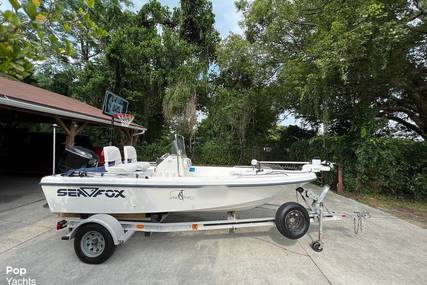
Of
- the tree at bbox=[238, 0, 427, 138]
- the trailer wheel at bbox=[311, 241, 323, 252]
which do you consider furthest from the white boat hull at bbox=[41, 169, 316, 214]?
the tree at bbox=[238, 0, 427, 138]

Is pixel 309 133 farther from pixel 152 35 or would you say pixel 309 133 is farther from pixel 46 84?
pixel 46 84

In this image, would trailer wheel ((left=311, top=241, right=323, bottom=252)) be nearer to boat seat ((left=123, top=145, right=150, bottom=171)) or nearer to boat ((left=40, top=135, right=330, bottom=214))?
boat ((left=40, top=135, right=330, bottom=214))

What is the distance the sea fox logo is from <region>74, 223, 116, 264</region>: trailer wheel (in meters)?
0.38

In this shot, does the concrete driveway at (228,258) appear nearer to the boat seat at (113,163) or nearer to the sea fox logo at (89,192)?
the sea fox logo at (89,192)

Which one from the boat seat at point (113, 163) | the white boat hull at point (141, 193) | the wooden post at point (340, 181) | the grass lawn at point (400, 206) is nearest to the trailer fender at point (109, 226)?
the white boat hull at point (141, 193)

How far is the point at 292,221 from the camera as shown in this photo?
3.27m

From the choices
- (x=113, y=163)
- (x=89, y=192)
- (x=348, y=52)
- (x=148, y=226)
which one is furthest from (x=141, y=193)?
(x=348, y=52)

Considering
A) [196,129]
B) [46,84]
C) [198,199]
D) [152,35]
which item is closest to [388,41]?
[198,199]

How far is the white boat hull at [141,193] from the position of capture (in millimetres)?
3066

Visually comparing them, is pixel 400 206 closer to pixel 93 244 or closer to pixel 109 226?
pixel 109 226

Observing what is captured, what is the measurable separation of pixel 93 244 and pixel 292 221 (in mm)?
2516

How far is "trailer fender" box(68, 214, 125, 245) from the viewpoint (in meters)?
2.85

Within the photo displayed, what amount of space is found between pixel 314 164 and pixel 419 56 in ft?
24.1

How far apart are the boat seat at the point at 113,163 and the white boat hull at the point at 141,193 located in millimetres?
328
